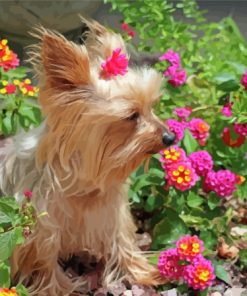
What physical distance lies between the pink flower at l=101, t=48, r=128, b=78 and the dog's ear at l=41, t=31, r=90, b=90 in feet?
0.28

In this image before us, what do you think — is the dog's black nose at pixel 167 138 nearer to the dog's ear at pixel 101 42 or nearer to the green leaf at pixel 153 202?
the dog's ear at pixel 101 42

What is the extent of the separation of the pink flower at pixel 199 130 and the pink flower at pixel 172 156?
0.86ft

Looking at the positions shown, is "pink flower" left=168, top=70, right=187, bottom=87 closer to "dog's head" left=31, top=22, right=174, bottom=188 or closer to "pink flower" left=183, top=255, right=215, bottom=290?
"dog's head" left=31, top=22, right=174, bottom=188

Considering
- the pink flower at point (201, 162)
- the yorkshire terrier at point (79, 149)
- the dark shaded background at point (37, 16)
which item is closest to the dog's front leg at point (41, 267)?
the yorkshire terrier at point (79, 149)

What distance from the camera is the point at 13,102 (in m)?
3.09

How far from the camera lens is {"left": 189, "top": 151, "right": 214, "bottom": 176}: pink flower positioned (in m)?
3.16

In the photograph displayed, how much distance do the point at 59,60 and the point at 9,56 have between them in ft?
2.60

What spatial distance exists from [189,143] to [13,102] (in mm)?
787

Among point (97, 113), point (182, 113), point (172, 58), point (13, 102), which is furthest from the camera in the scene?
point (172, 58)

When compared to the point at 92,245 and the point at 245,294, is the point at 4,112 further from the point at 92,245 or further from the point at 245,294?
the point at 245,294

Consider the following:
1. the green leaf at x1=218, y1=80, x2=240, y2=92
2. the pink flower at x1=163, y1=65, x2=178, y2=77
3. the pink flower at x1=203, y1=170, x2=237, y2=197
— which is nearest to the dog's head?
the pink flower at x1=203, y1=170, x2=237, y2=197

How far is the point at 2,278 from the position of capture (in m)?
2.49

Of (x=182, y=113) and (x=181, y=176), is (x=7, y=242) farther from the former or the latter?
(x=182, y=113)

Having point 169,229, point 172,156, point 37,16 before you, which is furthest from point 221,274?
point 37,16
